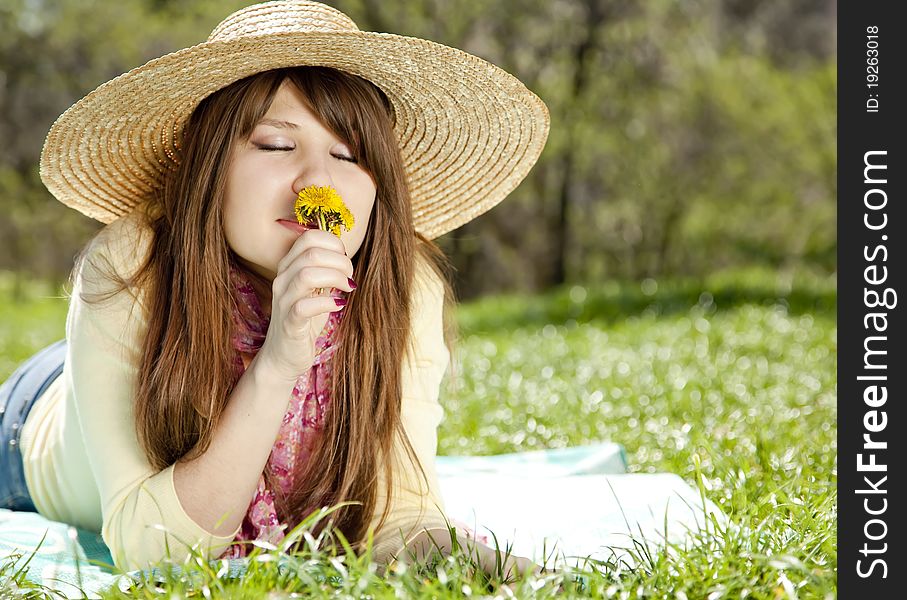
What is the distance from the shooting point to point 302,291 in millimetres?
2002

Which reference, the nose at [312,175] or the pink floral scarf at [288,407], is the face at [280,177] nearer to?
the nose at [312,175]

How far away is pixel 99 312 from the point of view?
2.27 metres

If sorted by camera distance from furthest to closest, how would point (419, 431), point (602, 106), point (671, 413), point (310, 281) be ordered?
point (602, 106) → point (671, 413) → point (419, 431) → point (310, 281)

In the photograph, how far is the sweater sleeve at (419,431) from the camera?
7.79 ft

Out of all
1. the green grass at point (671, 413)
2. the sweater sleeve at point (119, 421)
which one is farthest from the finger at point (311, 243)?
the green grass at point (671, 413)

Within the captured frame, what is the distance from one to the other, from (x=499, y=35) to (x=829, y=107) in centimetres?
446

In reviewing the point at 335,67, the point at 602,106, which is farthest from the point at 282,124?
the point at 602,106

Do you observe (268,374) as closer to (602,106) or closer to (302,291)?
(302,291)

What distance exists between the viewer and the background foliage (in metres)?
13.6

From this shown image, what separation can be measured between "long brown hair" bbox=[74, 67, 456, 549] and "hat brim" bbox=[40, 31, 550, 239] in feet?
0.24

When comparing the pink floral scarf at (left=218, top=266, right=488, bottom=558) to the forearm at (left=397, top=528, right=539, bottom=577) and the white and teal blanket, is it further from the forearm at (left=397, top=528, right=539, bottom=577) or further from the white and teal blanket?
the white and teal blanket

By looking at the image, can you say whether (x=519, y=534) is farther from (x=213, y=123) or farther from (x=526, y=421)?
(x=526, y=421)

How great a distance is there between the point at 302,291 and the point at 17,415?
1.39 meters
